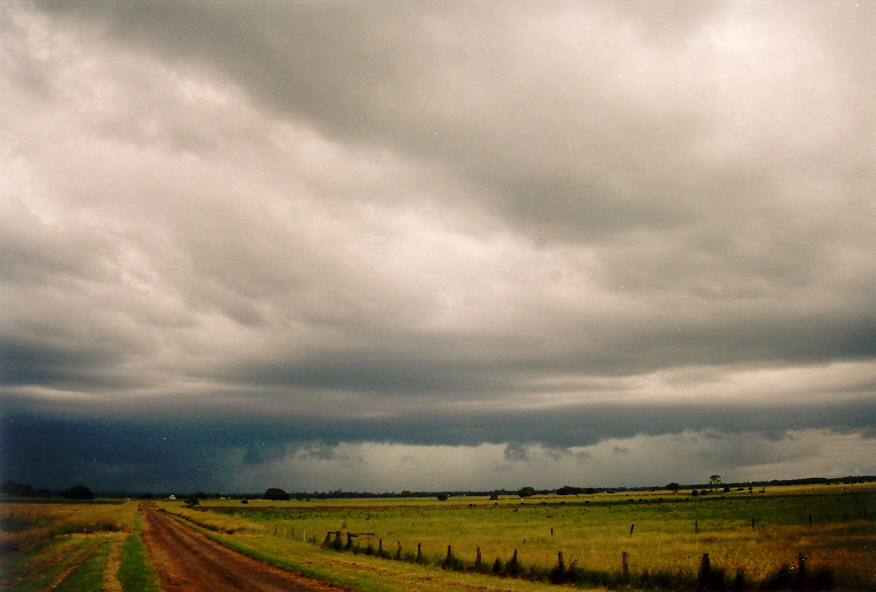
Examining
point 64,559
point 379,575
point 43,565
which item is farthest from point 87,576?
point 379,575

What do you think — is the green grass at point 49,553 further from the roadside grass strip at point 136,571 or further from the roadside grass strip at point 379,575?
the roadside grass strip at point 379,575

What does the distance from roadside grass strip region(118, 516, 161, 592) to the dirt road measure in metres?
0.48

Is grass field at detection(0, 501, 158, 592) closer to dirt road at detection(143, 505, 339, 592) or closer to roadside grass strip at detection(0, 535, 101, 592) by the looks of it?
roadside grass strip at detection(0, 535, 101, 592)

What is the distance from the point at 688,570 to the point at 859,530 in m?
27.7

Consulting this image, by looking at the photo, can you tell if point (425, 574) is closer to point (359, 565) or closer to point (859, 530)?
point (359, 565)

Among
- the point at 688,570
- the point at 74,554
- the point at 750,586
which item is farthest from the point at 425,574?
the point at 74,554

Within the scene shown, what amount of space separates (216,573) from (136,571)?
14.4 ft

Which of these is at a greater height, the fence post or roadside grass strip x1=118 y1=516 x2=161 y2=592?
the fence post

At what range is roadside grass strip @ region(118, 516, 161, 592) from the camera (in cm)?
2597

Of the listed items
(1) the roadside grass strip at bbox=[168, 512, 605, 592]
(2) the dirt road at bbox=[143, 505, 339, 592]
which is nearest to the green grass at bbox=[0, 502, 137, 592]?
(2) the dirt road at bbox=[143, 505, 339, 592]

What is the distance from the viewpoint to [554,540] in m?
52.7

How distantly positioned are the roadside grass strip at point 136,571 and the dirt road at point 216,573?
1.56ft

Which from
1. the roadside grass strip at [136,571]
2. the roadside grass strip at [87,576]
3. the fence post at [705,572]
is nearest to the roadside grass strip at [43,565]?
the roadside grass strip at [87,576]

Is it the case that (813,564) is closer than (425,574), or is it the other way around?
(813,564)
